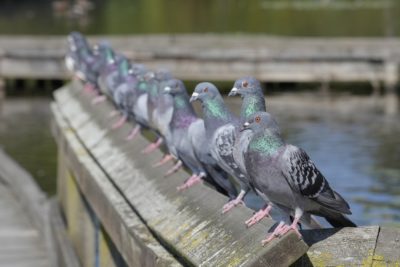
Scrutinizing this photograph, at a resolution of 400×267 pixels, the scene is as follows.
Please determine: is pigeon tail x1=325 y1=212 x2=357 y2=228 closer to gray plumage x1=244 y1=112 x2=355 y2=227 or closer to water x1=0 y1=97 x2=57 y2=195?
gray plumage x1=244 y1=112 x2=355 y2=227

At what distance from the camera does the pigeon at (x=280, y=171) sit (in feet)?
13.5

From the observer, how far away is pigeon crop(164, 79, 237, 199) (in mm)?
5837

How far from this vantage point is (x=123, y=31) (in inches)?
2008

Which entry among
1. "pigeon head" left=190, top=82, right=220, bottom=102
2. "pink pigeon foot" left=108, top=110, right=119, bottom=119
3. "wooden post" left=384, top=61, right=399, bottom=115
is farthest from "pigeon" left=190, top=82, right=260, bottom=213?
"wooden post" left=384, top=61, right=399, bottom=115

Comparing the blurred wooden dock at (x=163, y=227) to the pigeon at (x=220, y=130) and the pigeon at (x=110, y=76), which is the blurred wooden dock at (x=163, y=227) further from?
the pigeon at (x=110, y=76)

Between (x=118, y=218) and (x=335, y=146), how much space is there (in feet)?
45.8

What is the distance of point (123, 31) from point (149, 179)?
45510 millimetres

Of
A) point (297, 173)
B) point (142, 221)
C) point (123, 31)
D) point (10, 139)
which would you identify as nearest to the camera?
point (297, 173)

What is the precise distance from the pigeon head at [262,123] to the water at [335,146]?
26.6 feet

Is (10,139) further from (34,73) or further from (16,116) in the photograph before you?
(34,73)

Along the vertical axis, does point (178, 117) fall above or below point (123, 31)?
above

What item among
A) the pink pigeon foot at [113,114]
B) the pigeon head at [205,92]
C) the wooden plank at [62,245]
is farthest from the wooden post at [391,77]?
the pigeon head at [205,92]

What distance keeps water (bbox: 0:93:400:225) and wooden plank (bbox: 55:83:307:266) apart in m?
6.05

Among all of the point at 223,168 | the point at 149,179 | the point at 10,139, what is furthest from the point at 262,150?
the point at 10,139
